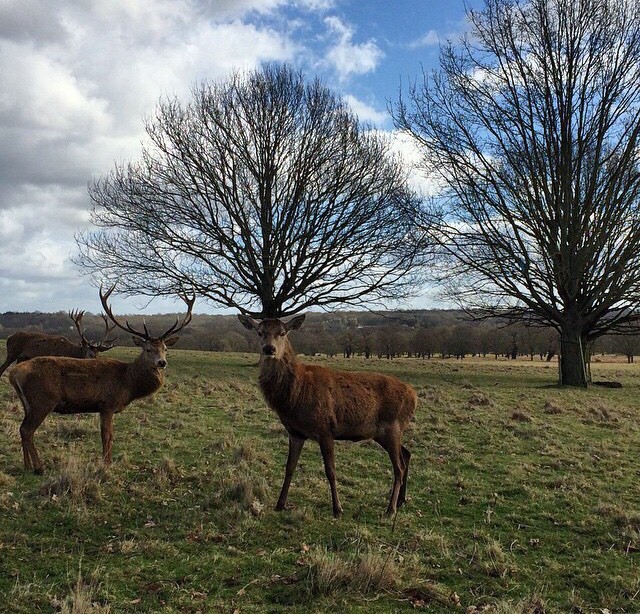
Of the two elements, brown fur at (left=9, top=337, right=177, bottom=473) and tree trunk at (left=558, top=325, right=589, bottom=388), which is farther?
tree trunk at (left=558, top=325, right=589, bottom=388)

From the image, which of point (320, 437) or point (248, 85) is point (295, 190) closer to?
point (248, 85)

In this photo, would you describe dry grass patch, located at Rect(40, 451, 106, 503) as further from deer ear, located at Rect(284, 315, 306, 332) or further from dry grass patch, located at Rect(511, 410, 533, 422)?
dry grass patch, located at Rect(511, 410, 533, 422)

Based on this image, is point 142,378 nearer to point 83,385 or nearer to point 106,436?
point 83,385

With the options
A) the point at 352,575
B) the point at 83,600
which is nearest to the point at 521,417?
the point at 352,575

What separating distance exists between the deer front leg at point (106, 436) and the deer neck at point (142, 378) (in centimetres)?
60

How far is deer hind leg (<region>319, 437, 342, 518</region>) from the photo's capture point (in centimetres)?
627

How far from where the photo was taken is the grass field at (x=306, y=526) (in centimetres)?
435

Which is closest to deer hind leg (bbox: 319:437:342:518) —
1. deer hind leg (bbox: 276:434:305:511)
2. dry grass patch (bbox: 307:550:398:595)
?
deer hind leg (bbox: 276:434:305:511)

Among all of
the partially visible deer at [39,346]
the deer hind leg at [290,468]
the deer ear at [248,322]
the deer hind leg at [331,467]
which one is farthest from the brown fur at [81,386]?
the partially visible deer at [39,346]

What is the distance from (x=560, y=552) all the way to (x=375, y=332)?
50455 mm

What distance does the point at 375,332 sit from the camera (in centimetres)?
5594

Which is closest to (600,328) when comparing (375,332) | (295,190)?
(295,190)

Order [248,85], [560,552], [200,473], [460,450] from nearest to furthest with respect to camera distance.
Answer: [560,552], [200,473], [460,450], [248,85]

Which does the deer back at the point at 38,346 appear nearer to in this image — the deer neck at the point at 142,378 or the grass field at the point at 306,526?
the grass field at the point at 306,526
